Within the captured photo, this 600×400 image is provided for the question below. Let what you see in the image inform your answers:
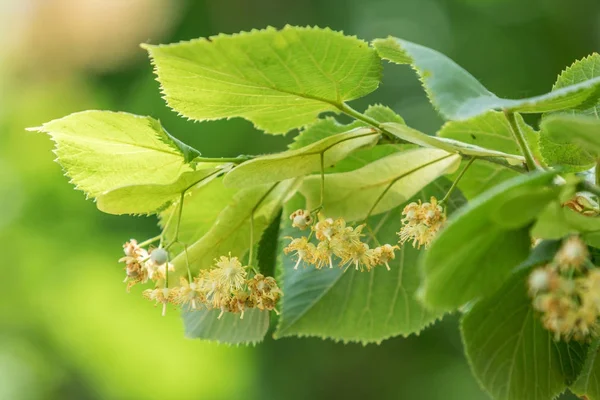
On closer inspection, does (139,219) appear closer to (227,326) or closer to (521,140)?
(227,326)

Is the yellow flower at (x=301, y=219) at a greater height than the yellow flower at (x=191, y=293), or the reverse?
the yellow flower at (x=301, y=219)

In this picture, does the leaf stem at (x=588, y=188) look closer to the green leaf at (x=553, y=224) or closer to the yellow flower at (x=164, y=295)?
the green leaf at (x=553, y=224)

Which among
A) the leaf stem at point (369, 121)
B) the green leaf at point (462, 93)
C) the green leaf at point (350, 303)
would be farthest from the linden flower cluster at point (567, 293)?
the green leaf at point (350, 303)

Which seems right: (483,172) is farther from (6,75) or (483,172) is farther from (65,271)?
(6,75)

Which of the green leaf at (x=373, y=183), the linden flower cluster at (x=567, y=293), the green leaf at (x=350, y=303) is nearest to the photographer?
the linden flower cluster at (x=567, y=293)

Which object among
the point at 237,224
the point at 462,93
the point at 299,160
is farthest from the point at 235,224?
the point at 462,93

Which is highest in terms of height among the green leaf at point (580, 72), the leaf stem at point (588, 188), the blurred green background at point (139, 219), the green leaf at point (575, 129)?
the green leaf at point (575, 129)

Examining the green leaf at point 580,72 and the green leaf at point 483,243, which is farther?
the green leaf at point 580,72

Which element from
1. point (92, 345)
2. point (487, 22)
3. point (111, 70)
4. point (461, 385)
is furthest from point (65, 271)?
point (487, 22)

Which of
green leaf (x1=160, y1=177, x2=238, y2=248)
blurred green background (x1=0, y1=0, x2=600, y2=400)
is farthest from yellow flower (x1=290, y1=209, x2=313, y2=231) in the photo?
blurred green background (x1=0, y1=0, x2=600, y2=400)
